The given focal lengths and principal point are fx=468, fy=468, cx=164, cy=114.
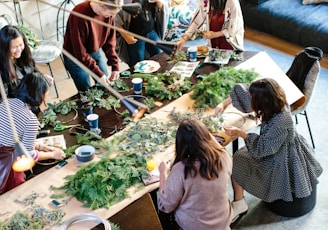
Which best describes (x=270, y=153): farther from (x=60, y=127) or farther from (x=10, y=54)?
(x=10, y=54)

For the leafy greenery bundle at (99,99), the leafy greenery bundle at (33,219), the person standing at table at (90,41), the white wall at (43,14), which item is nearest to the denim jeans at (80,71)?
the person standing at table at (90,41)

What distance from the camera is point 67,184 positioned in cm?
264

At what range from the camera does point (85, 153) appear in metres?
2.81

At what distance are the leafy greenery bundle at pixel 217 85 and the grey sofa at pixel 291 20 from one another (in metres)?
2.08

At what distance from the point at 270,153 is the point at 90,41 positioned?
5.34 feet

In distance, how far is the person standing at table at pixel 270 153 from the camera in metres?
2.88

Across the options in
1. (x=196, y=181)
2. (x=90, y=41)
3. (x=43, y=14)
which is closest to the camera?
(x=196, y=181)

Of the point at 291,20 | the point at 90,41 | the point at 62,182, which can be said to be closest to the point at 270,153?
the point at 62,182

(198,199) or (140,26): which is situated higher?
(140,26)

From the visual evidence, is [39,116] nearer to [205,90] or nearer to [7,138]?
[7,138]

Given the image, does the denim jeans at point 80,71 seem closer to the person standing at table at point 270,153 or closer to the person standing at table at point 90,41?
the person standing at table at point 90,41

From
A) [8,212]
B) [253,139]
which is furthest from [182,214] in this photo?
[8,212]

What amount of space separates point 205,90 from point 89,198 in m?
1.19

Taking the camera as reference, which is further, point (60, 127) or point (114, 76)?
point (114, 76)
